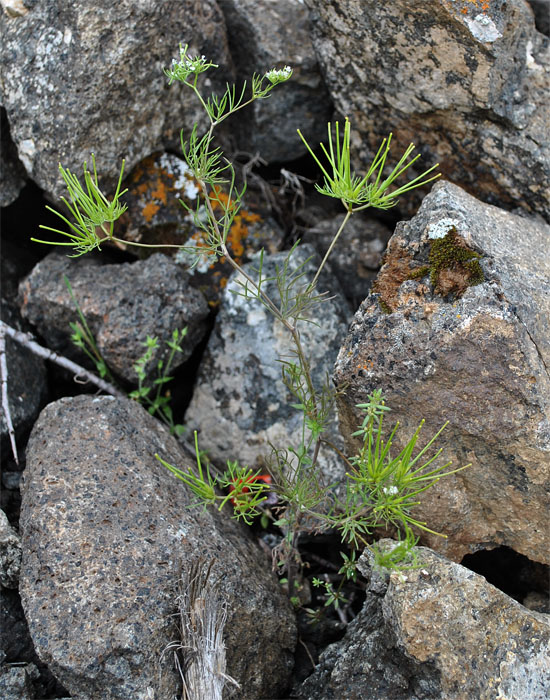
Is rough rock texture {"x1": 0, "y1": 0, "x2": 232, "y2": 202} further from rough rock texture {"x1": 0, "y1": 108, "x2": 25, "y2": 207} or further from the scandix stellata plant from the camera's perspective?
the scandix stellata plant

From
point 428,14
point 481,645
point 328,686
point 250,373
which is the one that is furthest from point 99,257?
point 481,645

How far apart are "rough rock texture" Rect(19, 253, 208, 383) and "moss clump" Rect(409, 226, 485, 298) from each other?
1.17 metres

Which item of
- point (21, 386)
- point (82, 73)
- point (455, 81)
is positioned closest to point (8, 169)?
point (82, 73)

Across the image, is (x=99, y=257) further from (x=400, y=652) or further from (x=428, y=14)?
(x=400, y=652)

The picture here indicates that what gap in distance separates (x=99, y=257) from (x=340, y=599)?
6.37ft

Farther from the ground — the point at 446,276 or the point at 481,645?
the point at 446,276

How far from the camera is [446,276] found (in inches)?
95.1

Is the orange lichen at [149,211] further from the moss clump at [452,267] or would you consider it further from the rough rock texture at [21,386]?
the moss clump at [452,267]

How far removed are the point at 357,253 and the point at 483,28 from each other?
1.21 m

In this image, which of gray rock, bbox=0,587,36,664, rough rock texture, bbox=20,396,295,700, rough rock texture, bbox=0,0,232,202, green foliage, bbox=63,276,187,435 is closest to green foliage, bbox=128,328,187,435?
green foliage, bbox=63,276,187,435

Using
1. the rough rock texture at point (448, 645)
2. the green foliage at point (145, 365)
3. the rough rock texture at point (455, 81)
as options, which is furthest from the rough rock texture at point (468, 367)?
the green foliage at point (145, 365)

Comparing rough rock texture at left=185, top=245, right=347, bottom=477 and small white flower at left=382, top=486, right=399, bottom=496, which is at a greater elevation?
small white flower at left=382, top=486, right=399, bottom=496

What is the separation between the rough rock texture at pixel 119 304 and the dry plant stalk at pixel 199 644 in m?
1.14

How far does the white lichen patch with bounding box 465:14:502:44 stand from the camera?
2715 millimetres
